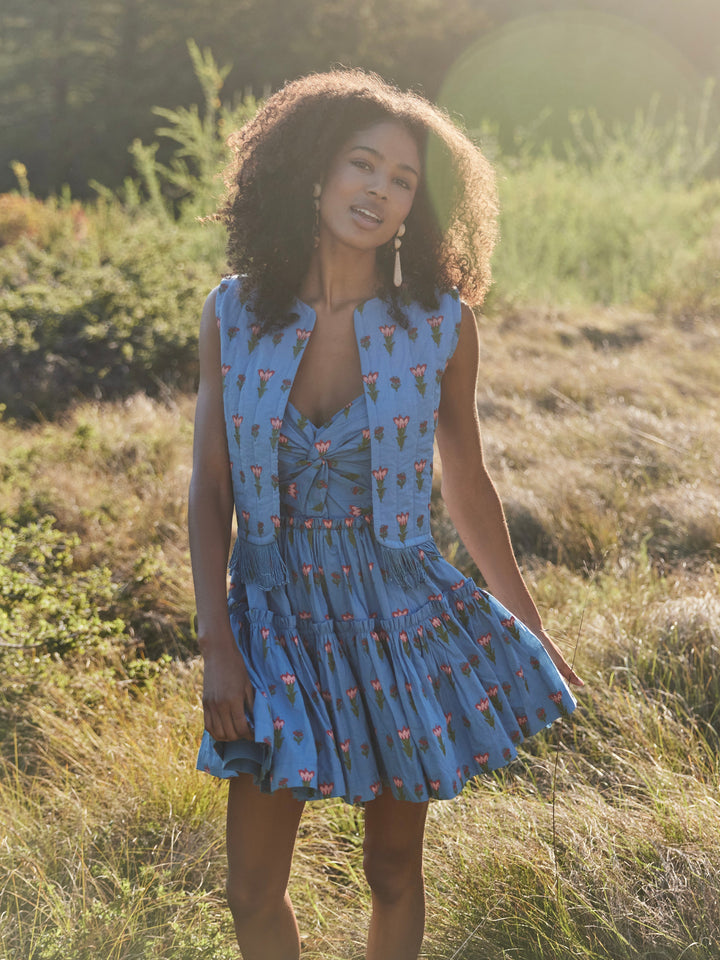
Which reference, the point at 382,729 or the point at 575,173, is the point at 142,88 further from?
the point at 382,729

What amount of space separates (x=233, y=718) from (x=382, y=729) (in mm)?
303

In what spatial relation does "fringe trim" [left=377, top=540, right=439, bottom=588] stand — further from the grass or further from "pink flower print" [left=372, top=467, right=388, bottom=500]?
the grass

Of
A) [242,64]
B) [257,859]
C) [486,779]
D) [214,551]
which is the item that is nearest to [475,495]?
[214,551]

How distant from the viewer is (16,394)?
6285 mm

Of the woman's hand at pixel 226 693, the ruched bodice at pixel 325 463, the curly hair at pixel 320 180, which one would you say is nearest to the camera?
the woman's hand at pixel 226 693

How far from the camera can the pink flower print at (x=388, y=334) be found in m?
1.88

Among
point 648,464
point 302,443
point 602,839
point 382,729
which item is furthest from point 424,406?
point 648,464

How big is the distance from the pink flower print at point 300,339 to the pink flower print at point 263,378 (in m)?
0.07

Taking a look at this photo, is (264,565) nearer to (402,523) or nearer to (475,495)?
(402,523)

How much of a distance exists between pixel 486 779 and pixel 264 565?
1.33 m

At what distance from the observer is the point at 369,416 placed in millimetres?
1840

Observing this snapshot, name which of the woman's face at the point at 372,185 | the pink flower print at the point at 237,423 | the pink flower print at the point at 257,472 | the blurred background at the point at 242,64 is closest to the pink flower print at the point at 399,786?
the pink flower print at the point at 257,472

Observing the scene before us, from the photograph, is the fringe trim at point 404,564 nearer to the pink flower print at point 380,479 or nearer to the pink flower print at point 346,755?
the pink flower print at point 380,479

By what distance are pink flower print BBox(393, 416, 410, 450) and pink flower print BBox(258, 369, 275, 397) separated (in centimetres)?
27
